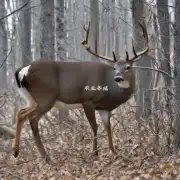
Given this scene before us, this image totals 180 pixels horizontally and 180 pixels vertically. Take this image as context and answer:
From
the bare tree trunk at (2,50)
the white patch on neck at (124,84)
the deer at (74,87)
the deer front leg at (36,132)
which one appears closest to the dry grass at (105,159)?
the deer front leg at (36,132)

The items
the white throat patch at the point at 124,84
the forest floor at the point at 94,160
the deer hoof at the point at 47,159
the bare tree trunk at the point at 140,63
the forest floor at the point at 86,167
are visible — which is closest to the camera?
the forest floor at the point at 86,167

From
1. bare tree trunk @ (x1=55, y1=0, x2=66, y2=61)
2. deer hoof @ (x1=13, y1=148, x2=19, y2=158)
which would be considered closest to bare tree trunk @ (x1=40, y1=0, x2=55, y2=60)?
bare tree trunk @ (x1=55, y1=0, x2=66, y2=61)

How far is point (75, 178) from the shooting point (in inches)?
244

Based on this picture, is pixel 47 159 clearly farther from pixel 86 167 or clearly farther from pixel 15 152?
pixel 86 167

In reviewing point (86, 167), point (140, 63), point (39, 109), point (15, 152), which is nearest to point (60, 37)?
point (140, 63)

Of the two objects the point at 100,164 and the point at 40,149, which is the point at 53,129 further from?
the point at 100,164

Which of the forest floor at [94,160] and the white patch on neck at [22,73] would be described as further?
the white patch on neck at [22,73]

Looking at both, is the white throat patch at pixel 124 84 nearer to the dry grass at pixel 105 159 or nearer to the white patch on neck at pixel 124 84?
the white patch on neck at pixel 124 84

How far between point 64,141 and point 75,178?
5.89 feet

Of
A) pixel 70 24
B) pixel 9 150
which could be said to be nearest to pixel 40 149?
pixel 9 150

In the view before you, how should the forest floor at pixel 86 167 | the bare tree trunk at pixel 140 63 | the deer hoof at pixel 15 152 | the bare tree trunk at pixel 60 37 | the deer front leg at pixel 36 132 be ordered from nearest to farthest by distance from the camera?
the forest floor at pixel 86 167 < the deer hoof at pixel 15 152 < the deer front leg at pixel 36 132 < the bare tree trunk at pixel 140 63 < the bare tree trunk at pixel 60 37

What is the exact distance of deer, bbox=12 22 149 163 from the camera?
25.6 ft

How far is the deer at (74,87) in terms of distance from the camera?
781cm

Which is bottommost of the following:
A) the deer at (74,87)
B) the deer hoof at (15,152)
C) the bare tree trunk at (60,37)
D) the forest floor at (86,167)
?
the forest floor at (86,167)
